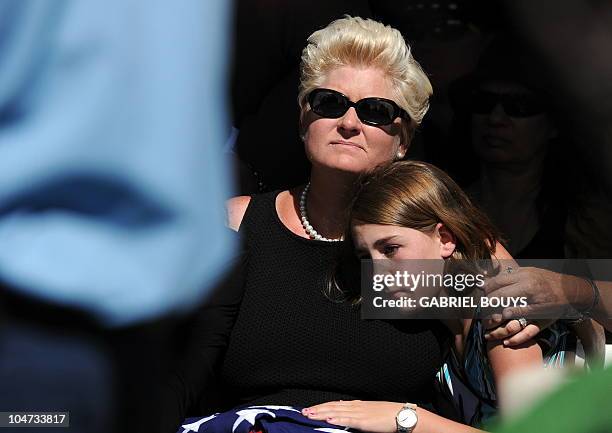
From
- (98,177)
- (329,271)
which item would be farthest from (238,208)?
(98,177)

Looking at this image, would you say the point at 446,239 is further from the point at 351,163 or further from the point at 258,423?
the point at 258,423

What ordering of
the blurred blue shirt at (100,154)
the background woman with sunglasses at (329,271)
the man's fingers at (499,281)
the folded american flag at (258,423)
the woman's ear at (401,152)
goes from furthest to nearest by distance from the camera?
the woman's ear at (401,152) → the background woman with sunglasses at (329,271) → the man's fingers at (499,281) → the folded american flag at (258,423) → the blurred blue shirt at (100,154)

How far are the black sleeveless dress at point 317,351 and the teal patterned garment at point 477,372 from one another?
5 centimetres

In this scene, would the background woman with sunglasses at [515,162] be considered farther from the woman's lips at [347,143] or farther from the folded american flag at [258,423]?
the folded american flag at [258,423]

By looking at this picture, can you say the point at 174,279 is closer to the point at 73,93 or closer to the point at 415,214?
the point at 73,93

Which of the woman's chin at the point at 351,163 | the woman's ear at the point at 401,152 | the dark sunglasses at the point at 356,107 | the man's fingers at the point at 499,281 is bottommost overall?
the man's fingers at the point at 499,281

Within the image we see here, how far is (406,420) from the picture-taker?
1919mm

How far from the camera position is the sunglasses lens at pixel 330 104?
2088 mm

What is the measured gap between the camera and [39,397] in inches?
26.3

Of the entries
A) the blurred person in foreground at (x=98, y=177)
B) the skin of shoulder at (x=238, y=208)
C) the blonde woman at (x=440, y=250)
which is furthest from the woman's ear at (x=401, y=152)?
the blurred person in foreground at (x=98, y=177)

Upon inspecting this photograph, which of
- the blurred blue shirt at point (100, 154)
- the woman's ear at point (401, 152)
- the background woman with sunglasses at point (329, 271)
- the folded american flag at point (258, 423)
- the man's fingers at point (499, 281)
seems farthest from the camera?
the woman's ear at point (401, 152)

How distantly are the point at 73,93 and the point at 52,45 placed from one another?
34 mm

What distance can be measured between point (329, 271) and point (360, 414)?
1.09 ft

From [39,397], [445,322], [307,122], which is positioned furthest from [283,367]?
[39,397]
